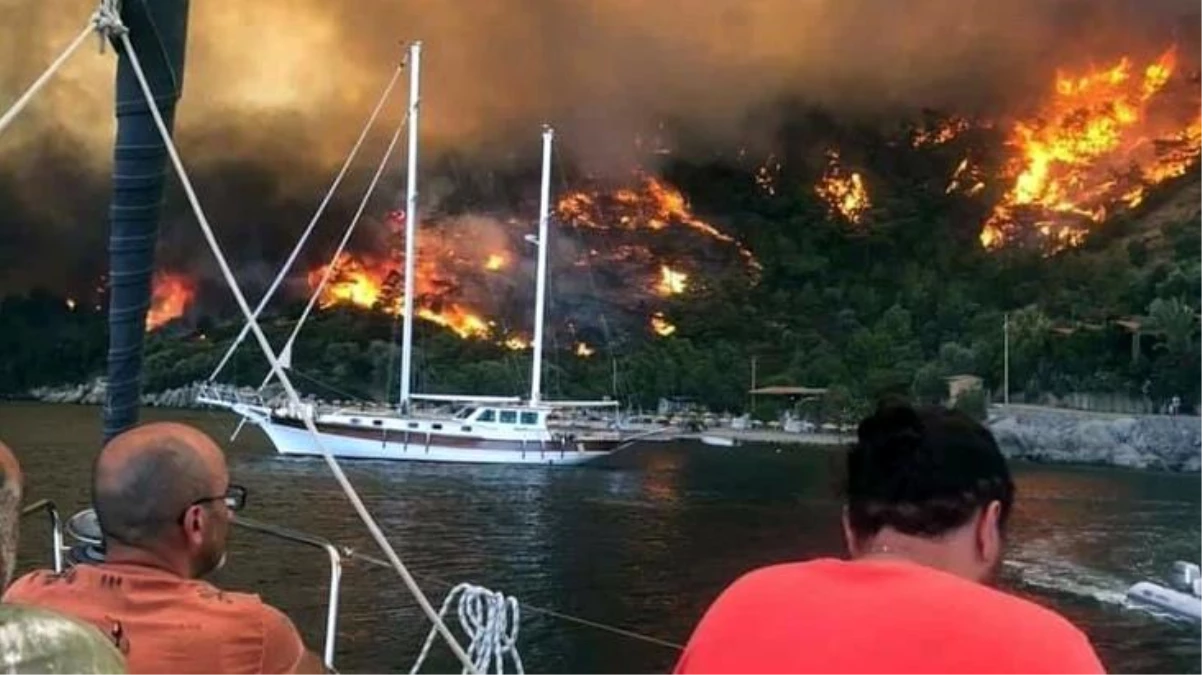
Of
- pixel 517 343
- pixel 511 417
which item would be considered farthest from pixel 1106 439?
pixel 517 343

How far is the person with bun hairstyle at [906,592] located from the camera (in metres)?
1.58

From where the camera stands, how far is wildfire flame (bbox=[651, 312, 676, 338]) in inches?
6884

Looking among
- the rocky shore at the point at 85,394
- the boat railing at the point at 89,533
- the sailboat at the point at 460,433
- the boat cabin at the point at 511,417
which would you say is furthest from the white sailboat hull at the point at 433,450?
the rocky shore at the point at 85,394

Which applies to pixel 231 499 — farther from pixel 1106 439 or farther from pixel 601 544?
pixel 1106 439

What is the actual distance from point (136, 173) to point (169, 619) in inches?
110

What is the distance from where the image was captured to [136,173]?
468 centimetres

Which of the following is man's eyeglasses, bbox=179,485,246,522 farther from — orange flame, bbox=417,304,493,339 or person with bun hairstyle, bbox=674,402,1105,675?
orange flame, bbox=417,304,493,339

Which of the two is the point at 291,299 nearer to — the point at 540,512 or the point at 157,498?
the point at 540,512

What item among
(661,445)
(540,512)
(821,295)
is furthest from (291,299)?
(540,512)

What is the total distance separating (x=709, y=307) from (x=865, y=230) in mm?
26001

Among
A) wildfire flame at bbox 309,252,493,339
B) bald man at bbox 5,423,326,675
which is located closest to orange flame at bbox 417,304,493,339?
→ wildfire flame at bbox 309,252,493,339

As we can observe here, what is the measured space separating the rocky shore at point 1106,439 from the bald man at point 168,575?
8289 cm

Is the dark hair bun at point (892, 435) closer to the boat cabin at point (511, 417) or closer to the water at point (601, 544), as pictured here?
the water at point (601, 544)

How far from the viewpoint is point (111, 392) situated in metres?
4.82
